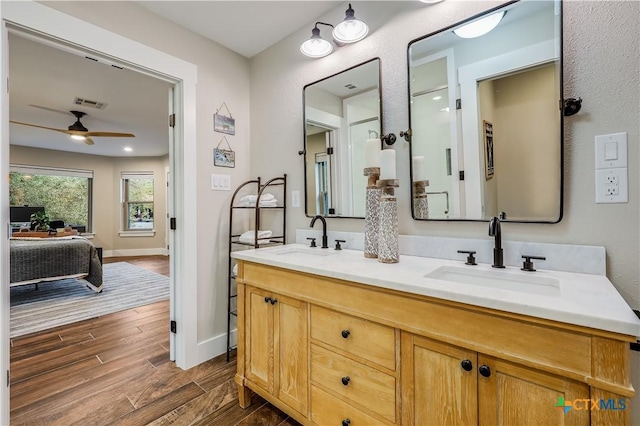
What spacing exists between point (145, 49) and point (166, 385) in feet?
7.22

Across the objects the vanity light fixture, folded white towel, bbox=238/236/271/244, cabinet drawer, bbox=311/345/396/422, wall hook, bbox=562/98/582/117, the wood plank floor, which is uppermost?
the vanity light fixture

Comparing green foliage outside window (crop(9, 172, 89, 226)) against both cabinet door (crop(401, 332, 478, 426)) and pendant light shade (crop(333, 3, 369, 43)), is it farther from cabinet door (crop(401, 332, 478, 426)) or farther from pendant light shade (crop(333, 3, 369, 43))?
cabinet door (crop(401, 332, 478, 426))

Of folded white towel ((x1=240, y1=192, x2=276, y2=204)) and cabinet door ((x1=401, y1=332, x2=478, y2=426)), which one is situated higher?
folded white towel ((x1=240, y1=192, x2=276, y2=204))

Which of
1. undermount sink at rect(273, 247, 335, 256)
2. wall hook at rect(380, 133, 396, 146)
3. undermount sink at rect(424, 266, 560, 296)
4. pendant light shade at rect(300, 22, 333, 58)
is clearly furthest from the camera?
pendant light shade at rect(300, 22, 333, 58)

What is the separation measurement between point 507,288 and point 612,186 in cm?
55

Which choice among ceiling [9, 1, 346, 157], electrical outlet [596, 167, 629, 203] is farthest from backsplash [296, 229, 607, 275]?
ceiling [9, 1, 346, 157]

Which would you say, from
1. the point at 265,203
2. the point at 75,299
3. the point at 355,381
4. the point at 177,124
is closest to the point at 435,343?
the point at 355,381

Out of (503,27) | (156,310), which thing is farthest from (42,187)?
(503,27)

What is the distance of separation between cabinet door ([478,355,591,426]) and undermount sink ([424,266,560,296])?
332 mm

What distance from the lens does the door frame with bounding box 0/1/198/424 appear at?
4.57ft

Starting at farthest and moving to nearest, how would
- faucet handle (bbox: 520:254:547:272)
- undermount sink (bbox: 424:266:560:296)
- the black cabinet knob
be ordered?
1. faucet handle (bbox: 520:254:547:272)
2. undermount sink (bbox: 424:266:560:296)
3. the black cabinet knob

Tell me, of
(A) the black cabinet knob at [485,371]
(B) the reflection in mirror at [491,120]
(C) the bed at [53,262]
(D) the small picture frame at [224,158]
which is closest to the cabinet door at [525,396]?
(A) the black cabinet knob at [485,371]

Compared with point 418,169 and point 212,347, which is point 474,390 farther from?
point 212,347

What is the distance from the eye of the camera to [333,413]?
1196mm
